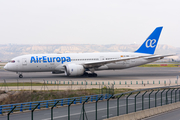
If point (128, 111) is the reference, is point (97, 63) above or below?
above

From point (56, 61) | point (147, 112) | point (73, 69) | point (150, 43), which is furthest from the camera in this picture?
point (150, 43)

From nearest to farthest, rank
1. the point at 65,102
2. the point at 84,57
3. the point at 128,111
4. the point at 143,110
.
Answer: the point at 128,111
the point at 143,110
the point at 65,102
the point at 84,57

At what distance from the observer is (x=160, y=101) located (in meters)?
21.9

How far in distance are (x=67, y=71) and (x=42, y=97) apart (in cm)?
1509

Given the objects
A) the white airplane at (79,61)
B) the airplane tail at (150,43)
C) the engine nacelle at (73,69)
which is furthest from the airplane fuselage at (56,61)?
the airplane tail at (150,43)

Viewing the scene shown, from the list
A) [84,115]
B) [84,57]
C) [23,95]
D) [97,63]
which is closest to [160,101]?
[84,115]

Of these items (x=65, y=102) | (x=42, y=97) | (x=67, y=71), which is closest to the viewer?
(x=65, y=102)

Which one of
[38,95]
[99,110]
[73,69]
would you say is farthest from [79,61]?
[99,110]

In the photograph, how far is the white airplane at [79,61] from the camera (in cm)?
4584

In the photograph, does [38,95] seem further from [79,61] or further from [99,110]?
[79,61]

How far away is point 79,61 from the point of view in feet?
162

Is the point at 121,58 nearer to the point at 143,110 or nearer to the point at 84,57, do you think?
the point at 84,57

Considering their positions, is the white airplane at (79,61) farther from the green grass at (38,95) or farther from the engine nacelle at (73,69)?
the green grass at (38,95)

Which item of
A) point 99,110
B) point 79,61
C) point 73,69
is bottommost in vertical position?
point 99,110
